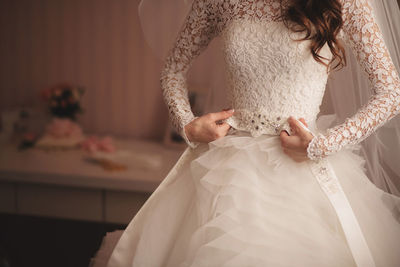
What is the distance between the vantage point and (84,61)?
307 centimetres

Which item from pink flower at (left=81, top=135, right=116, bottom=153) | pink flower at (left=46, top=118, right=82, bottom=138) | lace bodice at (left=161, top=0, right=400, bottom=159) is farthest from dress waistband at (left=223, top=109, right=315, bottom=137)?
pink flower at (left=46, top=118, right=82, bottom=138)

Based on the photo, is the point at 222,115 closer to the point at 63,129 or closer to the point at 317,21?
the point at 317,21

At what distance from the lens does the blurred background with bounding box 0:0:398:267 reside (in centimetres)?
257

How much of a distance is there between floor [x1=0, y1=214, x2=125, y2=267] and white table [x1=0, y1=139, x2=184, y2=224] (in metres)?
0.05

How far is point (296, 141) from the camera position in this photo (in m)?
1.02

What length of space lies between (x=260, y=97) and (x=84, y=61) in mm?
2245

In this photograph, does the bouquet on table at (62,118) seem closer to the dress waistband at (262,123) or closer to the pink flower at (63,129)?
the pink flower at (63,129)

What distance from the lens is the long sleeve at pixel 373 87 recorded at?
988mm

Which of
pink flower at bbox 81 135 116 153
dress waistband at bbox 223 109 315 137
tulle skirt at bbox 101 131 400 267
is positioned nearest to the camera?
tulle skirt at bbox 101 131 400 267

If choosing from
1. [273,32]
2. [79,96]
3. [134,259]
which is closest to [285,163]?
[273,32]

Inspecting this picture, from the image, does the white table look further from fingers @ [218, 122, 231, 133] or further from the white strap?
the white strap

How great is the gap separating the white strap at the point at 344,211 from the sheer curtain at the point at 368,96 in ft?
0.89

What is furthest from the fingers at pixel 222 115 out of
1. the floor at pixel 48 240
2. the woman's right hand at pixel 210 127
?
the floor at pixel 48 240

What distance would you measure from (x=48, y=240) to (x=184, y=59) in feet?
5.67
